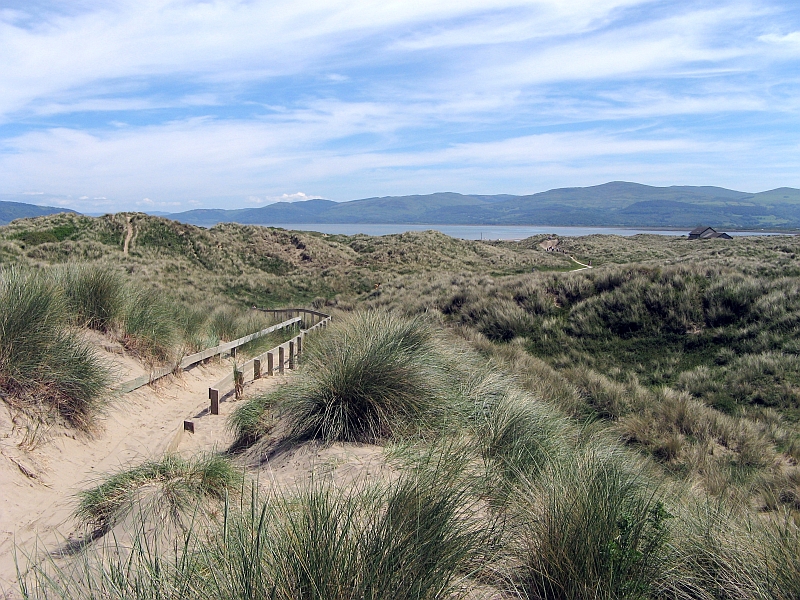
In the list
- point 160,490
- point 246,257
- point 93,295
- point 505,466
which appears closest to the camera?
point 160,490

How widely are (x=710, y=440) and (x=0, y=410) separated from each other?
9.80 m

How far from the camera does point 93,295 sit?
9.92 m

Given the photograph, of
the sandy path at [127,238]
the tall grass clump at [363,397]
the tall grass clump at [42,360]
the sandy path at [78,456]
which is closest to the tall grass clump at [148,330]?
the sandy path at [78,456]

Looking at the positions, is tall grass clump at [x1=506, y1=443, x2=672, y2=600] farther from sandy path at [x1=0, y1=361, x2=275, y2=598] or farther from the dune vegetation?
sandy path at [x1=0, y1=361, x2=275, y2=598]

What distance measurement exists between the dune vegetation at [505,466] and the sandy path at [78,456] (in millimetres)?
426

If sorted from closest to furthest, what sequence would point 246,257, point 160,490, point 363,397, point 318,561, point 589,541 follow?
point 318,561 → point 589,541 → point 160,490 → point 363,397 → point 246,257

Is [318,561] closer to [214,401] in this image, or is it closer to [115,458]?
[115,458]

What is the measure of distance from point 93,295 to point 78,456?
161 inches

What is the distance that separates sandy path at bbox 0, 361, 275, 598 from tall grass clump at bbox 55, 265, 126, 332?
5.23ft

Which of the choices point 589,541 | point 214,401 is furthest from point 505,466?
point 214,401

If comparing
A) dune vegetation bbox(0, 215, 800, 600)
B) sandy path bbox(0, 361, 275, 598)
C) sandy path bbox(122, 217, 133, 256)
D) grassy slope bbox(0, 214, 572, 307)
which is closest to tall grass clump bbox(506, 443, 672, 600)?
dune vegetation bbox(0, 215, 800, 600)

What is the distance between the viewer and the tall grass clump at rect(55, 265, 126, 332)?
962 cm

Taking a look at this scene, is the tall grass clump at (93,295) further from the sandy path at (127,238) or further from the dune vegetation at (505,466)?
the sandy path at (127,238)

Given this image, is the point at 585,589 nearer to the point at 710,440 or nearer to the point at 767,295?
the point at 710,440
